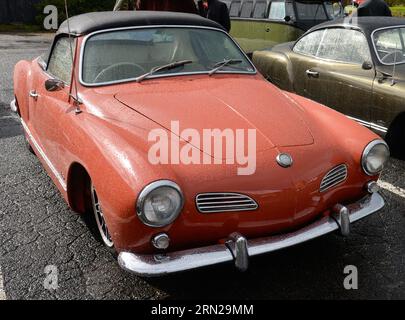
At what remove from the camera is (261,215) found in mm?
2482

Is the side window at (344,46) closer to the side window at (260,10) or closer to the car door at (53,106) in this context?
the car door at (53,106)

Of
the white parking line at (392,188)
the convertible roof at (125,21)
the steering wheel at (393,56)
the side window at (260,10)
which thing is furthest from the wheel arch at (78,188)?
the side window at (260,10)

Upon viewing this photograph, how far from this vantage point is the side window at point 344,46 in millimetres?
5012

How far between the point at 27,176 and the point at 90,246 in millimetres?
1501

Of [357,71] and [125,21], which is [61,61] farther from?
[357,71]

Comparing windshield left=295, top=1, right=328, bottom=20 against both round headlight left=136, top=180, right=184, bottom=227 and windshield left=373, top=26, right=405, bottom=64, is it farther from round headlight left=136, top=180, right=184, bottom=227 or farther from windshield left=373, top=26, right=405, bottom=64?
round headlight left=136, top=180, right=184, bottom=227

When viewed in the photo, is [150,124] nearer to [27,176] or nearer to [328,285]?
[328,285]

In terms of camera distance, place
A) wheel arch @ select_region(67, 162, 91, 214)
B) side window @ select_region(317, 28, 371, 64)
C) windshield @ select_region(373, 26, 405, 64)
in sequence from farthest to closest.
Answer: side window @ select_region(317, 28, 371, 64)
windshield @ select_region(373, 26, 405, 64)
wheel arch @ select_region(67, 162, 91, 214)

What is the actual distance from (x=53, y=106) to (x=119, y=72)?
57 cm

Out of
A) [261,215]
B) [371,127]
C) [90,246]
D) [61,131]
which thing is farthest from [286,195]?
[371,127]

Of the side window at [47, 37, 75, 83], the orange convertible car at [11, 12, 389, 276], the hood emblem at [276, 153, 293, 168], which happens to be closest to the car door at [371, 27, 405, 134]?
the orange convertible car at [11, 12, 389, 276]

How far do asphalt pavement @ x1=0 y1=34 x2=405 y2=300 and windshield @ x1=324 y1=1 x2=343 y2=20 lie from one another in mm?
7931

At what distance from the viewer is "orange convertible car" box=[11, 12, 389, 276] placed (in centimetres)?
236

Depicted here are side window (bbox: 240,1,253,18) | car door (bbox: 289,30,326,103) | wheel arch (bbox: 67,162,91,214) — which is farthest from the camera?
side window (bbox: 240,1,253,18)
